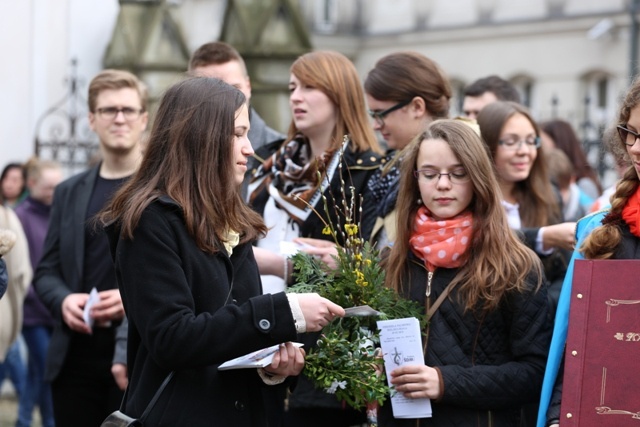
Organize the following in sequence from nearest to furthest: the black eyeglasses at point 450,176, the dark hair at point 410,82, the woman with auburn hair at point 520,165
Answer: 1. the black eyeglasses at point 450,176
2. the dark hair at point 410,82
3. the woman with auburn hair at point 520,165

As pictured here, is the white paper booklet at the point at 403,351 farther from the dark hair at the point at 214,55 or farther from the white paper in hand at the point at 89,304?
the dark hair at the point at 214,55

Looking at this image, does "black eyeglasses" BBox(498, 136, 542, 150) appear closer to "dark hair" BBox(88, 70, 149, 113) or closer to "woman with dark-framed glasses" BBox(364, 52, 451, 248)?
"woman with dark-framed glasses" BBox(364, 52, 451, 248)

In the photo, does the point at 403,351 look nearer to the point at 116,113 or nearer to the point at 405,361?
the point at 405,361

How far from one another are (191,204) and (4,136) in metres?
10.0

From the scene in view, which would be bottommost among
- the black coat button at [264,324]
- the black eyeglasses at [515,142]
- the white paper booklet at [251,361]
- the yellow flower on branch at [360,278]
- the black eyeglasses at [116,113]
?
the white paper booklet at [251,361]

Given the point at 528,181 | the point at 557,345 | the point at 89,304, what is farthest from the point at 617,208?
the point at 89,304

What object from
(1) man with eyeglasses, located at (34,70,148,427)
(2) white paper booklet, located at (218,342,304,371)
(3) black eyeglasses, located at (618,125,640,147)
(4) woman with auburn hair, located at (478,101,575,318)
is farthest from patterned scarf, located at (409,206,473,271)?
(1) man with eyeglasses, located at (34,70,148,427)

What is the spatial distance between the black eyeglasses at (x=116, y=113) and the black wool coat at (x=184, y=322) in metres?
2.46

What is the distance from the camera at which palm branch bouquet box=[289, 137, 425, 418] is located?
14.6ft

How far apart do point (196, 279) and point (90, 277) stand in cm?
241

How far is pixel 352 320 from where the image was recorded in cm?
460

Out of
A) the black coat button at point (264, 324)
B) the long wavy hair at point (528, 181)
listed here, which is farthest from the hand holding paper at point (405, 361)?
the long wavy hair at point (528, 181)

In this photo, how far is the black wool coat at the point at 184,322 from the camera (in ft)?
13.2

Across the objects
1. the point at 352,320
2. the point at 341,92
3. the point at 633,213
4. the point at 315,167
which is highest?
the point at 341,92
